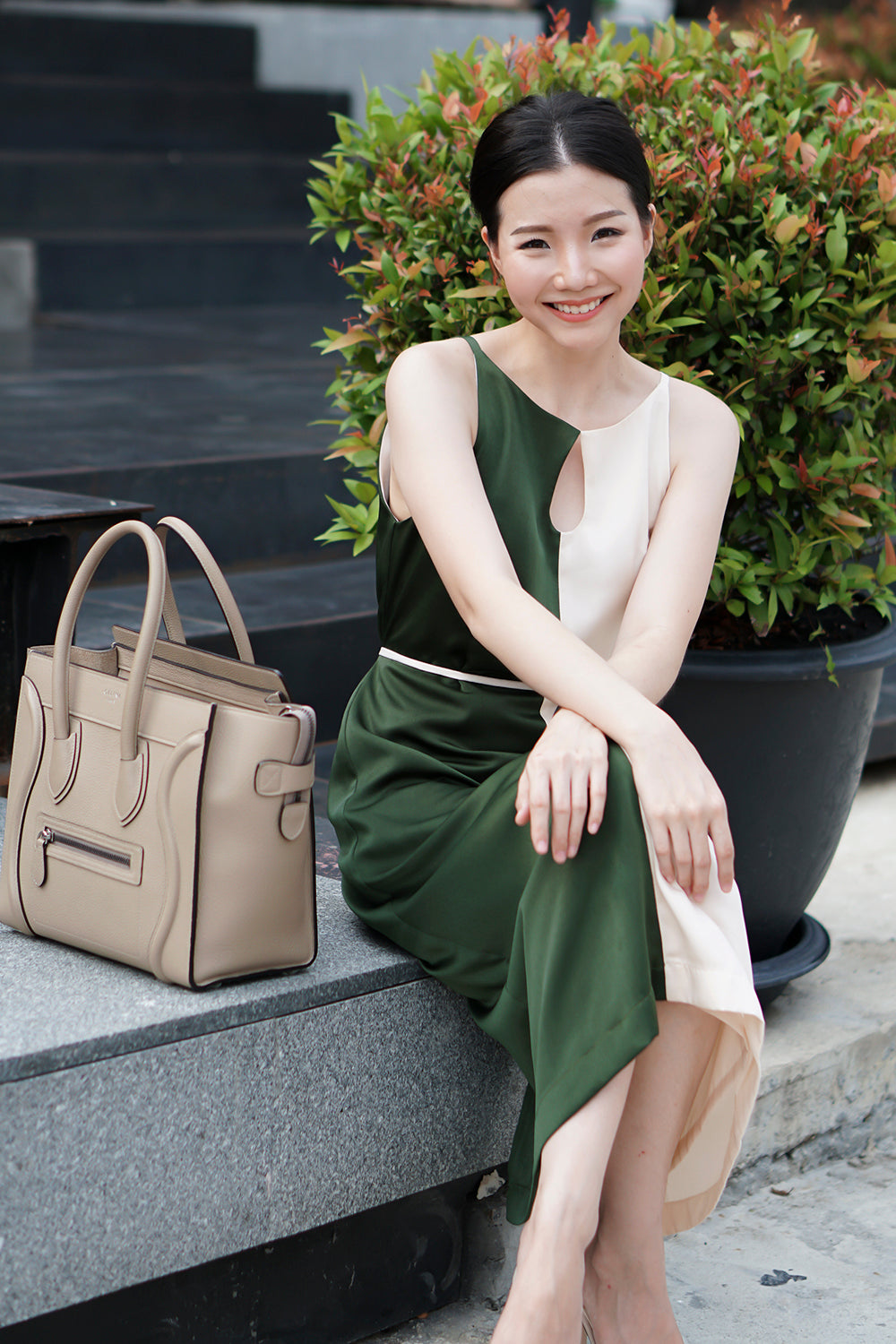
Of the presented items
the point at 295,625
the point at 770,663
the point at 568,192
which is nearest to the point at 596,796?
the point at 568,192

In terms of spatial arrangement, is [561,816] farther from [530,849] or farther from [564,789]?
[530,849]

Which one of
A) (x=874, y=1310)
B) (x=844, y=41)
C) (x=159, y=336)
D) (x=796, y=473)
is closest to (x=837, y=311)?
(x=796, y=473)

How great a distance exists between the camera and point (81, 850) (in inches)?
83.7

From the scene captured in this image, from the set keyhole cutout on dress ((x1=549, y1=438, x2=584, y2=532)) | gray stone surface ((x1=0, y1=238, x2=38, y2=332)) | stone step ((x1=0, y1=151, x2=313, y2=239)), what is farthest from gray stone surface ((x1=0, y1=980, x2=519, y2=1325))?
stone step ((x1=0, y1=151, x2=313, y2=239))

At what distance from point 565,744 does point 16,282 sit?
19.8 feet

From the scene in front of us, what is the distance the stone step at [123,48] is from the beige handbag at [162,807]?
300 inches

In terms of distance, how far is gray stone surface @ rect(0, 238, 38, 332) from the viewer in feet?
24.2

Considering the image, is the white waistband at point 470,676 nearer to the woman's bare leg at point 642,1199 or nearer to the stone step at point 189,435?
the woman's bare leg at point 642,1199

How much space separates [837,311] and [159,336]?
4.81 metres

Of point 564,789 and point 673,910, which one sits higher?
point 564,789

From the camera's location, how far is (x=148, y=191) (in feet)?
27.8

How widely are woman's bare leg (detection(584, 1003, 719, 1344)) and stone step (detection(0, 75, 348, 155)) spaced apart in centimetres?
733

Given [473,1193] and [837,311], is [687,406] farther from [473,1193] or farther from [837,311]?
[473,1193]

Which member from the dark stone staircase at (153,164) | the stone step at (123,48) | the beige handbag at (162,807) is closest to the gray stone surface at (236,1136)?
the beige handbag at (162,807)
